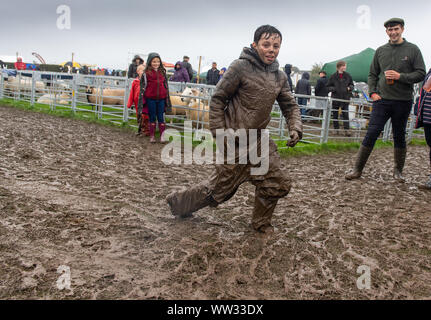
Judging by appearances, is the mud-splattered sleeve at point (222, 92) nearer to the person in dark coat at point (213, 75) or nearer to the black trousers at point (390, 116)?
the black trousers at point (390, 116)

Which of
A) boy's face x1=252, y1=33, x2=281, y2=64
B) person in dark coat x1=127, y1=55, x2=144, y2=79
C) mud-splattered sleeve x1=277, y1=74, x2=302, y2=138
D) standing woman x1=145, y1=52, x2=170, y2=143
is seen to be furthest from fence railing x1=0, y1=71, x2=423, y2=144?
boy's face x1=252, y1=33, x2=281, y2=64

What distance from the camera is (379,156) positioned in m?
9.02

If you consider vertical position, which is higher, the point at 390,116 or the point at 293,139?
the point at 390,116

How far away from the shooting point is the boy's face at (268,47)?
128 inches

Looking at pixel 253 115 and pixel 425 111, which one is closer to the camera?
pixel 253 115

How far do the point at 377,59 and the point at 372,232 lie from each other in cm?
305

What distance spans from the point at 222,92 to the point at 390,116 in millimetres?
3478

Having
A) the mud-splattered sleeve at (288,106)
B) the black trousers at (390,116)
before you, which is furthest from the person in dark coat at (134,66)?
the mud-splattered sleeve at (288,106)

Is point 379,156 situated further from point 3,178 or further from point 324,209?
point 3,178

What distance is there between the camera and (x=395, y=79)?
218 inches

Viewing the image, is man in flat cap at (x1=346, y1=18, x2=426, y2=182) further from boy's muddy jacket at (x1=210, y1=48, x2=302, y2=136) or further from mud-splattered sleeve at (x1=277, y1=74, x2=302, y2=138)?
boy's muddy jacket at (x1=210, y1=48, x2=302, y2=136)

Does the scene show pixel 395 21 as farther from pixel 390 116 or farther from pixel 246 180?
pixel 246 180

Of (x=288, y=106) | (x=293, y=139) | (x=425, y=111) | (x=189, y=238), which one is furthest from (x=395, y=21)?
(x=189, y=238)
